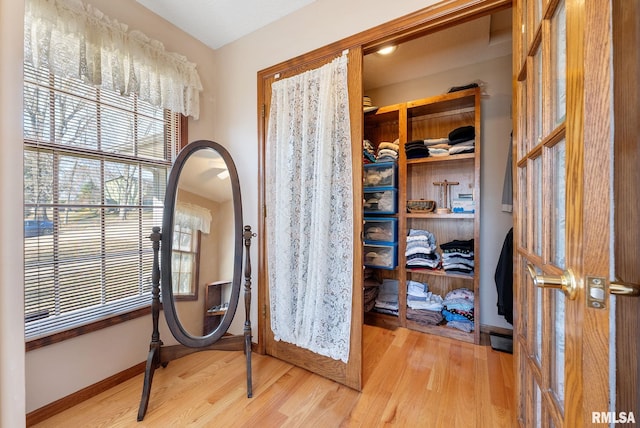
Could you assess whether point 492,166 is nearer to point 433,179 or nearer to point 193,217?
point 433,179

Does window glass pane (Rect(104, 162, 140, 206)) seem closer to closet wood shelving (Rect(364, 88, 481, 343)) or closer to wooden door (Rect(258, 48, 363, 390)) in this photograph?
wooden door (Rect(258, 48, 363, 390))

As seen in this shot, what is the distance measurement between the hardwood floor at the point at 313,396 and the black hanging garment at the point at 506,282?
37cm

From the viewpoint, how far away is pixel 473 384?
1556 mm

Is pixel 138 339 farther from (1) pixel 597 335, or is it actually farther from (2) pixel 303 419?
(1) pixel 597 335

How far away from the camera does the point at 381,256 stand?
7.87 ft

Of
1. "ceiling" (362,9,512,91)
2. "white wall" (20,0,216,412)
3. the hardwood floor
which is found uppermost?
"ceiling" (362,9,512,91)

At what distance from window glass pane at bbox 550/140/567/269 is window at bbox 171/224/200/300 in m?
1.71

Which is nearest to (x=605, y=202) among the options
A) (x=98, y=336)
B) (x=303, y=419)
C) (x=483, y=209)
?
(x=303, y=419)

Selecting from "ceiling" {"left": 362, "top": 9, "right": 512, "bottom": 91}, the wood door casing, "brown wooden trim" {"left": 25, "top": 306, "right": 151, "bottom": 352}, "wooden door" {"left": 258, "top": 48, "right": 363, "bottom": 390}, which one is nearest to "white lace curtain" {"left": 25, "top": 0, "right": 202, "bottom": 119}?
"wooden door" {"left": 258, "top": 48, "right": 363, "bottom": 390}

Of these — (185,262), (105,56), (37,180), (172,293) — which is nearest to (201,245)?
(185,262)

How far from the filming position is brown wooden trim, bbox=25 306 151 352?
1271 mm

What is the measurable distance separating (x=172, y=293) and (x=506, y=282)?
2.26 m

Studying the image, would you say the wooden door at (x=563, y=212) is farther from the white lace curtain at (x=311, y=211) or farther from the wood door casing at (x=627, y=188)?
the white lace curtain at (x=311, y=211)

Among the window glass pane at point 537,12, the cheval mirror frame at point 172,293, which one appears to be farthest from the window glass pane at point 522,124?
the cheval mirror frame at point 172,293
